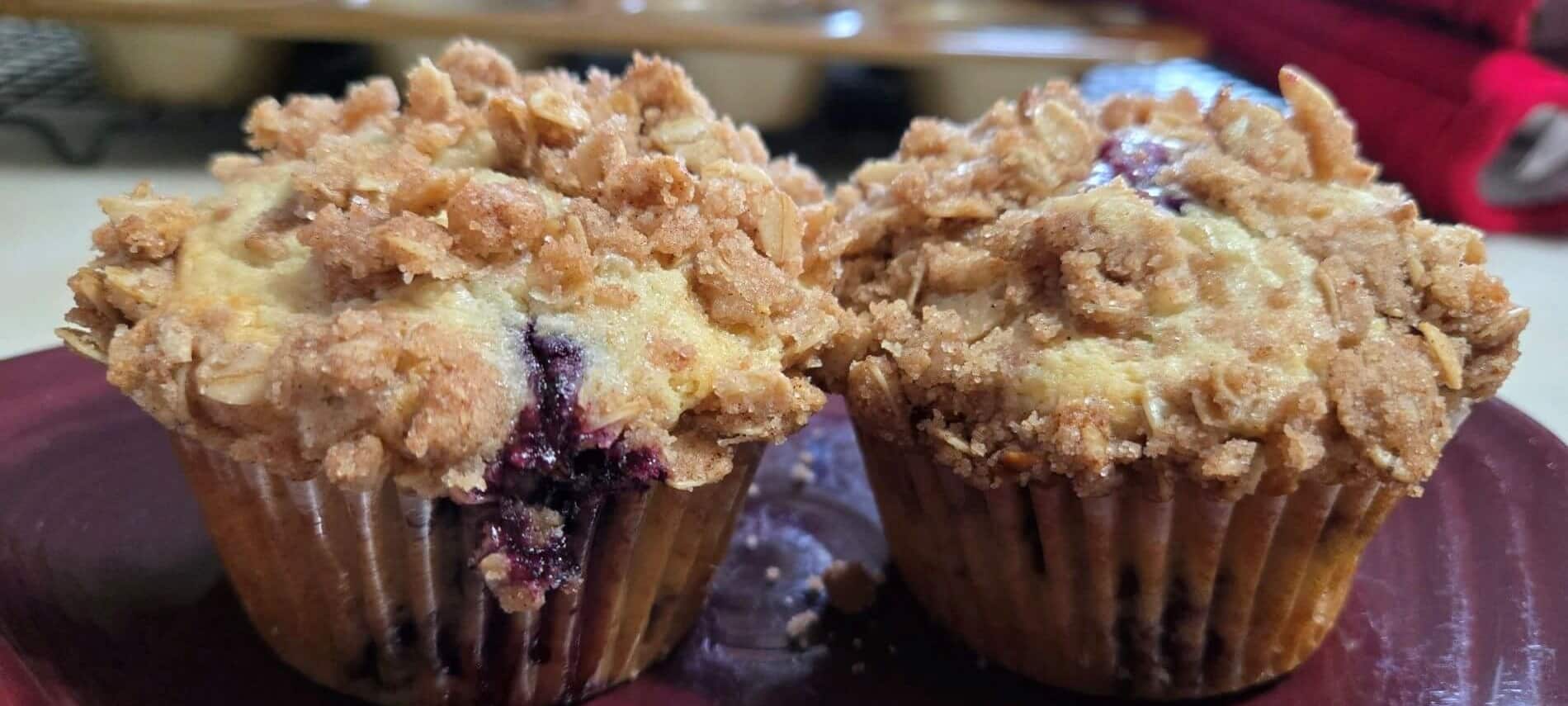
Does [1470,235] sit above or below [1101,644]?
above

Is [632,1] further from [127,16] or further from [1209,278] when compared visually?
[1209,278]

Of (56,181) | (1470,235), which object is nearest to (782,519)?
(1470,235)

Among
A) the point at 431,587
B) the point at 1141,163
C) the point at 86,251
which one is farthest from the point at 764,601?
the point at 86,251

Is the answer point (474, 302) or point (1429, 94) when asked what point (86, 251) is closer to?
point (474, 302)

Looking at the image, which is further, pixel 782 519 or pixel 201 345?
pixel 782 519

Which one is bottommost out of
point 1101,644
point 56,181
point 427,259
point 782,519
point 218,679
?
point 56,181
